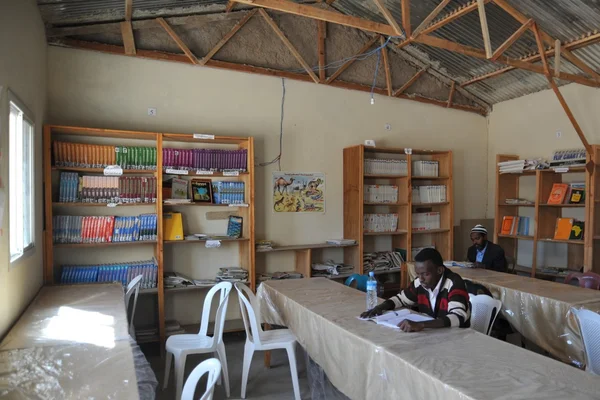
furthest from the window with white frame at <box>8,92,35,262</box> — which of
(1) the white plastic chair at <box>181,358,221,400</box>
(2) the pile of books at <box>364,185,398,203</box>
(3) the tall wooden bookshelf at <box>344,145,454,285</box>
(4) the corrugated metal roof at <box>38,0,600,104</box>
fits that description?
(2) the pile of books at <box>364,185,398,203</box>

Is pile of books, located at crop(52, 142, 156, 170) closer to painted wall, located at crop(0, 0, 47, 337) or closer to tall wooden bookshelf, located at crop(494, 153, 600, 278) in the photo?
painted wall, located at crop(0, 0, 47, 337)

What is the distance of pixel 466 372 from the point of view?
191cm

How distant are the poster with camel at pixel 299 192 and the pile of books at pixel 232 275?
0.95 metres

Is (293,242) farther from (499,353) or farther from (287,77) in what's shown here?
(499,353)

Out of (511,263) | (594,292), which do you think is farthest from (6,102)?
(511,263)

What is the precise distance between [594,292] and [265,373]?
9.74 feet

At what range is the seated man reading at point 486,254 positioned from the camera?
199 inches

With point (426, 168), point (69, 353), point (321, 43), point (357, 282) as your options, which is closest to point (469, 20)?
point (321, 43)

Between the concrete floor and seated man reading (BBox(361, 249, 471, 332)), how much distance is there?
1193 mm

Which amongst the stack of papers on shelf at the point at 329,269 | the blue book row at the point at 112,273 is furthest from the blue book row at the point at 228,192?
the stack of papers on shelf at the point at 329,269

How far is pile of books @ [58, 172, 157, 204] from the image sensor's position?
423 centimetres

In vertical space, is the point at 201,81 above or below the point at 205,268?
above

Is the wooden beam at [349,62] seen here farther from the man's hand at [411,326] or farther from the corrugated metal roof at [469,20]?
the man's hand at [411,326]

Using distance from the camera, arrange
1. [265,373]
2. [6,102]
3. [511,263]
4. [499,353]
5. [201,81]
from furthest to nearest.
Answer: [511,263], [201,81], [265,373], [6,102], [499,353]
